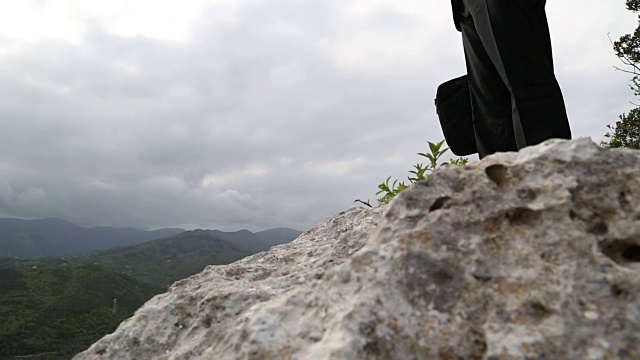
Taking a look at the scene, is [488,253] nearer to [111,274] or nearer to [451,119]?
[451,119]

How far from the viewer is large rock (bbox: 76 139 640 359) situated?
147 centimetres

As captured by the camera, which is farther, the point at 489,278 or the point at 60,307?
the point at 60,307

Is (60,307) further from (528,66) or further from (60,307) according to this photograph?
(528,66)

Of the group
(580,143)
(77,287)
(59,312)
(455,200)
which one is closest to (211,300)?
(455,200)

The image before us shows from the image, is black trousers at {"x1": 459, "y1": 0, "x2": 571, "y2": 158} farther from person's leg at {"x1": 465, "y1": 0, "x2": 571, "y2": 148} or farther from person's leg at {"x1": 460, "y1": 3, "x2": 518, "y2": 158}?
person's leg at {"x1": 460, "y1": 3, "x2": 518, "y2": 158}

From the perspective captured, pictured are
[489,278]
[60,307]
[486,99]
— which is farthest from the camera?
[60,307]

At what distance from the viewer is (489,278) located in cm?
164

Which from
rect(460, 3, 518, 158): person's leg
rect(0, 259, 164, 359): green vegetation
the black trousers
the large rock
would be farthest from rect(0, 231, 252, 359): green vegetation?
the large rock

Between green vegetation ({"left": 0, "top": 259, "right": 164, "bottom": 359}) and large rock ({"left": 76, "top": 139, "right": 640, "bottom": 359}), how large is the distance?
84896mm

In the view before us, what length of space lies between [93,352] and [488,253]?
2235 mm

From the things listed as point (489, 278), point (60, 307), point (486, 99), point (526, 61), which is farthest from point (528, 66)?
point (60, 307)

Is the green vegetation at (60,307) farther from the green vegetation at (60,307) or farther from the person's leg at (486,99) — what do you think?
the person's leg at (486,99)

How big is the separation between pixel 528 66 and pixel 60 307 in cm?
12321

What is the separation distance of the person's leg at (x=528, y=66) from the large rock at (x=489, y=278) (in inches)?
44.7
